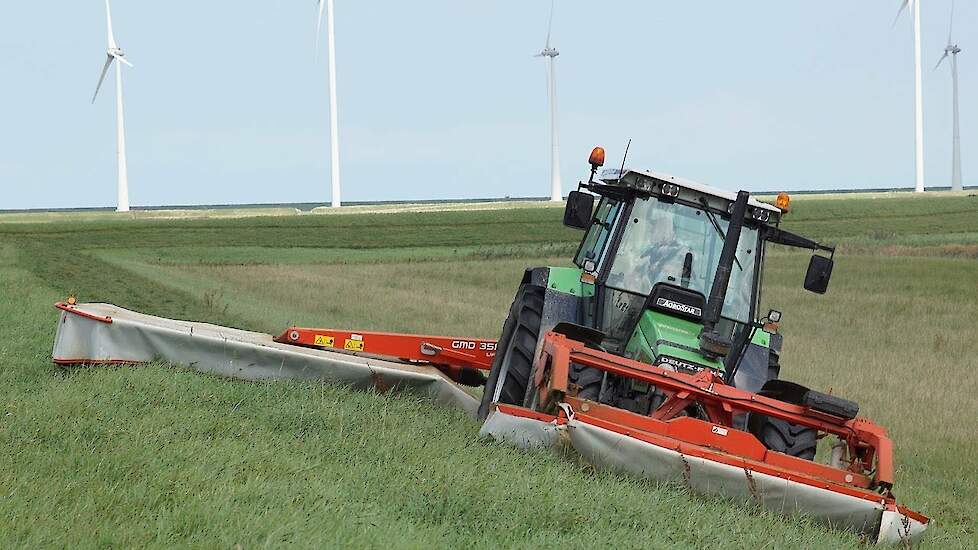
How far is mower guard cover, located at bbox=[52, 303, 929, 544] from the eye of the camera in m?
7.38

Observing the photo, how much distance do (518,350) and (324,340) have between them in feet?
6.99

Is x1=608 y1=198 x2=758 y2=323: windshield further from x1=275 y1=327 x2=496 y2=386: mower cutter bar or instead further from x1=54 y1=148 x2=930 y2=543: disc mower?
x1=275 y1=327 x2=496 y2=386: mower cutter bar

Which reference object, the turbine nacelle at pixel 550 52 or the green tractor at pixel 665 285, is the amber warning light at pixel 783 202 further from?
the turbine nacelle at pixel 550 52

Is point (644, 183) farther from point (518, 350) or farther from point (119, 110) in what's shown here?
point (119, 110)

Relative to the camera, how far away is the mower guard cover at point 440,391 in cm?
738

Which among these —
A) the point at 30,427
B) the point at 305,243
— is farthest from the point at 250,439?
the point at 305,243

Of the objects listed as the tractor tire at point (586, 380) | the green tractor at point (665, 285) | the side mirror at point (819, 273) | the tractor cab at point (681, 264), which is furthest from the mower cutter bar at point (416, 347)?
the side mirror at point (819, 273)

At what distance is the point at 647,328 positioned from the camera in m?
9.24

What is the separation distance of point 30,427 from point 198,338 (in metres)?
2.49


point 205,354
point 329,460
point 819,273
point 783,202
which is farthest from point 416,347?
point 329,460

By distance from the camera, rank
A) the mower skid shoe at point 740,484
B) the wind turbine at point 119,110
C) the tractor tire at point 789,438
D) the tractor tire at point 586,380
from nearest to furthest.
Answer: the mower skid shoe at point 740,484 < the tractor tire at point 586,380 < the tractor tire at point 789,438 < the wind turbine at point 119,110

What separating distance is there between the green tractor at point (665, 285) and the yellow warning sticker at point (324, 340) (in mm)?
1582

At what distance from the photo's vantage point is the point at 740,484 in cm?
740

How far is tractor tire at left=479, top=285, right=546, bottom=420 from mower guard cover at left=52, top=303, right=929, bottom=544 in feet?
1.97
